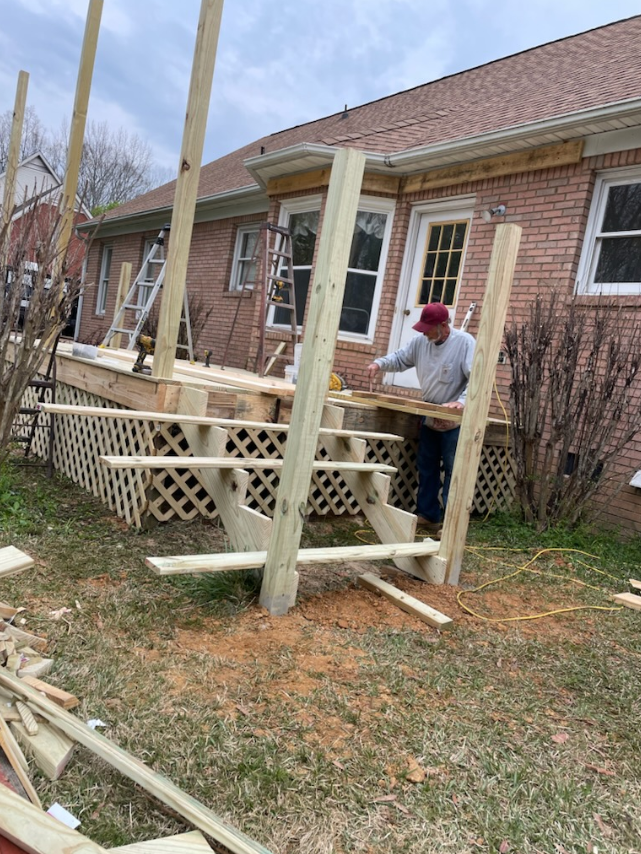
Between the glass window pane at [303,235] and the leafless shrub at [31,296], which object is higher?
the glass window pane at [303,235]

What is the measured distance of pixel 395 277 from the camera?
7.85m

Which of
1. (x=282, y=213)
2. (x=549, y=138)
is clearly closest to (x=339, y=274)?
(x=549, y=138)

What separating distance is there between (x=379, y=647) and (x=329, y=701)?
0.61 metres

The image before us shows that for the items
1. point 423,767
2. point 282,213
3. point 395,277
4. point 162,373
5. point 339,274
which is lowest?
point 423,767

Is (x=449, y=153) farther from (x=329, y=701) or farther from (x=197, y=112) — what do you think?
(x=329, y=701)

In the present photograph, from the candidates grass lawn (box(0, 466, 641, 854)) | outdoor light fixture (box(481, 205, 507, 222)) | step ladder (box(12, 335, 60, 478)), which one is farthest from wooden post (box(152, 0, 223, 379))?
outdoor light fixture (box(481, 205, 507, 222))

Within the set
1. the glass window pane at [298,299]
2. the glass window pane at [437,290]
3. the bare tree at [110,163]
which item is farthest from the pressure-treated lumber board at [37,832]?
the bare tree at [110,163]

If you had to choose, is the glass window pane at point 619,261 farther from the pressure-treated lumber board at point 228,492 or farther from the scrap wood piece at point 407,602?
the pressure-treated lumber board at point 228,492

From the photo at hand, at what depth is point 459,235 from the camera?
289 inches

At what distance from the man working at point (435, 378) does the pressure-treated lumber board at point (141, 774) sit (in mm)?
3380

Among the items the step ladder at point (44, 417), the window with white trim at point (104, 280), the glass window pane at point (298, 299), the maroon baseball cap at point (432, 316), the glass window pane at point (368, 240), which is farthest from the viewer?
the window with white trim at point (104, 280)

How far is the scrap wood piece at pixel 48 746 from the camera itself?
188 cm

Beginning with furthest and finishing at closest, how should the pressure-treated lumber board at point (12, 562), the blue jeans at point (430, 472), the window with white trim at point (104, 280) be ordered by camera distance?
the window with white trim at point (104, 280) → the blue jeans at point (430, 472) → the pressure-treated lumber board at point (12, 562)

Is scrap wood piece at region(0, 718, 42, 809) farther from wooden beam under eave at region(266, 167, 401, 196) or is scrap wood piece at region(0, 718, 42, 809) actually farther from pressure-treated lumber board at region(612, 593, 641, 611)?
wooden beam under eave at region(266, 167, 401, 196)
